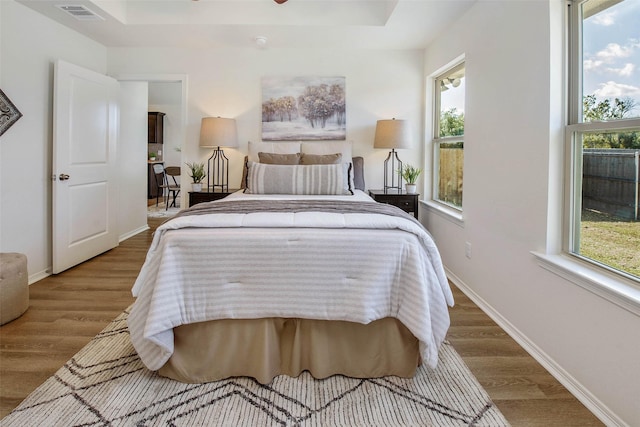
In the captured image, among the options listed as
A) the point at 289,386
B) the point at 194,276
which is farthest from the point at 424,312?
the point at 194,276

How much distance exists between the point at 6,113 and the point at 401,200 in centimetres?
348

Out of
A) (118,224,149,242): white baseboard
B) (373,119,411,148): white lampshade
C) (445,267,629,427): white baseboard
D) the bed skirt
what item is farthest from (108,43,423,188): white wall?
the bed skirt

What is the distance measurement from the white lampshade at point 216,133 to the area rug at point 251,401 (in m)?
2.54

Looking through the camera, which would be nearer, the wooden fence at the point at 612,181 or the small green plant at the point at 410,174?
the wooden fence at the point at 612,181

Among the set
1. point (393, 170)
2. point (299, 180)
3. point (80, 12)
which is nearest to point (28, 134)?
point (80, 12)

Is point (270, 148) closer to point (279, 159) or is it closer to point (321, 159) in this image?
point (279, 159)

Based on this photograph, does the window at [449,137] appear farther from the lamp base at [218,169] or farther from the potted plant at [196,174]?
the potted plant at [196,174]

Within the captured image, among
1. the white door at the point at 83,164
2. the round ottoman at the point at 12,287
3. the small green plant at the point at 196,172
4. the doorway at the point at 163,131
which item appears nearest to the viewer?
the round ottoman at the point at 12,287

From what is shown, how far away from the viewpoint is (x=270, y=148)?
416 cm

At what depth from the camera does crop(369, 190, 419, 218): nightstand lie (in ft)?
13.2

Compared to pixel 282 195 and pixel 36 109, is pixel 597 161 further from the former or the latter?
pixel 36 109

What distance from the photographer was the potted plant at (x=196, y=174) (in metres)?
4.18

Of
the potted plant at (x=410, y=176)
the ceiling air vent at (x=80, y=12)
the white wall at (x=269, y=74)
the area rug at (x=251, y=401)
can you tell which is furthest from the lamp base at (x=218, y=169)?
the area rug at (x=251, y=401)

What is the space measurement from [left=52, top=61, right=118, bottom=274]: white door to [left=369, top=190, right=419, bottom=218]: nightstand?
2872mm
